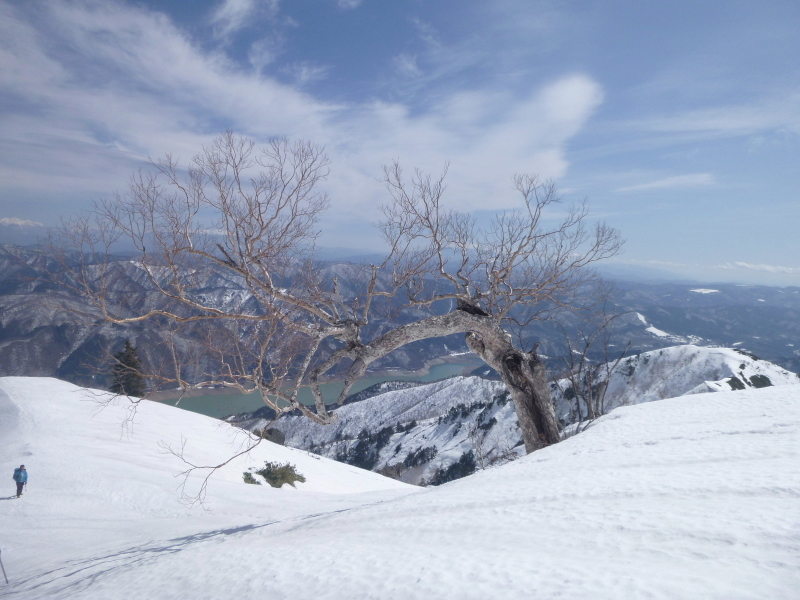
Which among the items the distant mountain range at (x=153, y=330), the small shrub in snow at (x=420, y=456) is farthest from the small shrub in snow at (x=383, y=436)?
the distant mountain range at (x=153, y=330)

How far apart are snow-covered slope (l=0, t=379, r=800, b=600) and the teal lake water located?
2724 centimetres

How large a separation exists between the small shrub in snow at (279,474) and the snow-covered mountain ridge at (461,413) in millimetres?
10227

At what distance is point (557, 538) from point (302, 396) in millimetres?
79238

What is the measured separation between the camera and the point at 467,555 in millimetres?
3250

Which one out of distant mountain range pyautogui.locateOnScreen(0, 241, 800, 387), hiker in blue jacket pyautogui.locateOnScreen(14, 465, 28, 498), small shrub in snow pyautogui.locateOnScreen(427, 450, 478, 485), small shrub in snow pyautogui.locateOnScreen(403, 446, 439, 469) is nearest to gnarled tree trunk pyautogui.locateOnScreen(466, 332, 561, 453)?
distant mountain range pyautogui.locateOnScreen(0, 241, 800, 387)

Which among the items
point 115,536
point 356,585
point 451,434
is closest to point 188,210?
point 356,585

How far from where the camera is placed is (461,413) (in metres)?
58.2

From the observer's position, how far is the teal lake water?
54.4 meters

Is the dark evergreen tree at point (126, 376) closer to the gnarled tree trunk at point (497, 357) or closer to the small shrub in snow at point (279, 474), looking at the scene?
the gnarled tree trunk at point (497, 357)

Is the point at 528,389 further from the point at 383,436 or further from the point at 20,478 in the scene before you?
the point at 383,436

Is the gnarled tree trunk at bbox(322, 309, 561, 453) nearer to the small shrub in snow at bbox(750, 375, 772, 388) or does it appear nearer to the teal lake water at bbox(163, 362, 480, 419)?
the teal lake water at bbox(163, 362, 480, 419)

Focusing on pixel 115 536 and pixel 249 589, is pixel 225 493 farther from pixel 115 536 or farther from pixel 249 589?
pixel 249 589

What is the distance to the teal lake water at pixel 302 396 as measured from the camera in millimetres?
54441

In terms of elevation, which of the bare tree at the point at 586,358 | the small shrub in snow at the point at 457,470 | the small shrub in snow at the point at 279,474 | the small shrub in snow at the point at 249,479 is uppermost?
the bare tree at the point at 586,358
